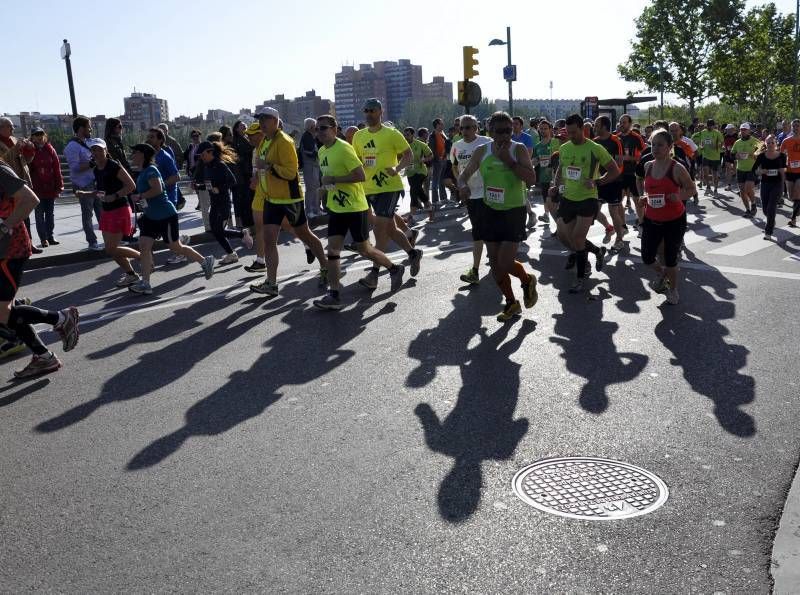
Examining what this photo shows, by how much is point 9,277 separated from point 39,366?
722 millimetres

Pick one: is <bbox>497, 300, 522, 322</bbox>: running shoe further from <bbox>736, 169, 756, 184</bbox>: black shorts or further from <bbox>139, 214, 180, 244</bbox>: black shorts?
<bbox>736, 169, 756, 184</bbox>: black shorts

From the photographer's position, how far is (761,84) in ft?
180

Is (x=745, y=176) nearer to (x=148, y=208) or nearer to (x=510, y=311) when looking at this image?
(x=510, y=311)

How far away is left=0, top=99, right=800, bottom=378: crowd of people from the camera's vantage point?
737 cm

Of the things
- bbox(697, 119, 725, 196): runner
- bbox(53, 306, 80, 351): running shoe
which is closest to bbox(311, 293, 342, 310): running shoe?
bbox(53, 306, 80, 351): running shoe

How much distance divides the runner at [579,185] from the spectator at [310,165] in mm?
7391

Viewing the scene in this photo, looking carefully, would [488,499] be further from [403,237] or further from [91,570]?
[403,237]

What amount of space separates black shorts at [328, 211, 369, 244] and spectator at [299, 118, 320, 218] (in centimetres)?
743

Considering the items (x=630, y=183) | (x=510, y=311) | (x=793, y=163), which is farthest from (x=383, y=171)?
(x=793, y=163)

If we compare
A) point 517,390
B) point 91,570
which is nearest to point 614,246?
point 517,390

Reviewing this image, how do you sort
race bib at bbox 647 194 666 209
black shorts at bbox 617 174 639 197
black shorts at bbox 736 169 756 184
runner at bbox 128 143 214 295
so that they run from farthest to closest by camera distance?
black shorts at bbox 736 169 756 184, black shorts at bbox 617 174 639 197, runner at bbox 128 143 214 295, race bib at bbox 647 194 666 209

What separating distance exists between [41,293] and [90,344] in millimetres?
3059

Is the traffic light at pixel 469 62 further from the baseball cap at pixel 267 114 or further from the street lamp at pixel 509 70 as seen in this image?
the baseball cap at pixel 267 114

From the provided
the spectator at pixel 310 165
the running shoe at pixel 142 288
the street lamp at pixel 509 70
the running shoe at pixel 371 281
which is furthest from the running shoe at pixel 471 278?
the street lamp at pixel 509 70
